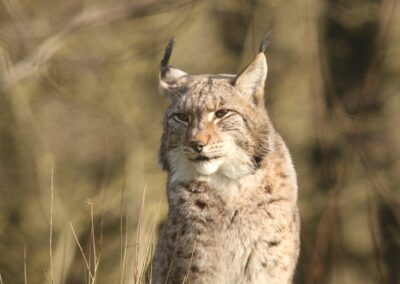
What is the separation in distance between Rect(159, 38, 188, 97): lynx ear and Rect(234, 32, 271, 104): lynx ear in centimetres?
30

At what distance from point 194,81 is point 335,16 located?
8.01ft

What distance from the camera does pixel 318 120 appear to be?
711cm

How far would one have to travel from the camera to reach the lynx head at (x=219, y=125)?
16.0 ft

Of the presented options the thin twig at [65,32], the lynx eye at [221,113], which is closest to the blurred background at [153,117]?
the thin twig at [65,32]

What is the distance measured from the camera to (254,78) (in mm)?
4977

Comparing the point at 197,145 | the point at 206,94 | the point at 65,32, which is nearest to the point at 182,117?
Answer: the point at 206,94

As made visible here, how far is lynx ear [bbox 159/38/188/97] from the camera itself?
16.7 feet

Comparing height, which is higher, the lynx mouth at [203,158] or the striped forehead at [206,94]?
the striped forehead at [206,94]

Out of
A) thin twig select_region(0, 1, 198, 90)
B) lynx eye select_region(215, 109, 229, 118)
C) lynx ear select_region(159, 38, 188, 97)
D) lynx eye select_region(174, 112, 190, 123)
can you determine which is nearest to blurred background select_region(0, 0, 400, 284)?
thin twig select_region(0, 1, 198, 90)

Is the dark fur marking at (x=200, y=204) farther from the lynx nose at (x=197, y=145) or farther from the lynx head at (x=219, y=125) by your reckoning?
the lynx nose at (x=197, y=145)

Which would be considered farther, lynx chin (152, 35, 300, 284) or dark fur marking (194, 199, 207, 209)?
dark fur marking (194, 199, 207, 209)

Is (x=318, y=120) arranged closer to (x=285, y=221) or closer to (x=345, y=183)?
(x=345, y=183)

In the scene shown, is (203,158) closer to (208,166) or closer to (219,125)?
(208,166)

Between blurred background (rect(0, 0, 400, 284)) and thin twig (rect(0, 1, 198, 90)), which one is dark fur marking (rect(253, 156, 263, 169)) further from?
thin twig (rect(0, 1, 198, 90))
